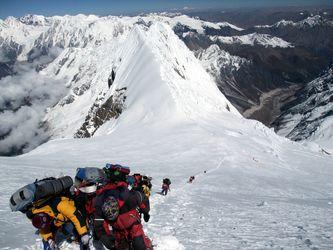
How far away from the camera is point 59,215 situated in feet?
27.8

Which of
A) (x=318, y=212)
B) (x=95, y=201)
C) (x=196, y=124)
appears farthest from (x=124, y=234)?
(x=196, y=124)

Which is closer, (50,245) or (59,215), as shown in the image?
(59,215)

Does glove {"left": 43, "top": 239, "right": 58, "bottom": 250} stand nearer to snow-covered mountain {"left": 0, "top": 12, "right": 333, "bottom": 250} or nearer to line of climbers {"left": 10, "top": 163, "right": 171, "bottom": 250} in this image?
line of climbers {"left": 10, "top": 163, "right": 171, "bottom": 250}

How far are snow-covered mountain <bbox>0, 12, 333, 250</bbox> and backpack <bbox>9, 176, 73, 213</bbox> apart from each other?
2.66 ft

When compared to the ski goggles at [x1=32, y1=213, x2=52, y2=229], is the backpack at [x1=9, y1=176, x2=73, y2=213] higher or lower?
higher

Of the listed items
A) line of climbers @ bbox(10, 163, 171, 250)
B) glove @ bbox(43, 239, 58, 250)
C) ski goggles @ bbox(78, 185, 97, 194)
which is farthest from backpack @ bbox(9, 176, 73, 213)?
glove @ bbox(43, 239, 58, 250)

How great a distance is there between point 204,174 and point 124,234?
25652 millimetres

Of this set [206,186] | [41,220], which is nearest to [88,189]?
[41,220]

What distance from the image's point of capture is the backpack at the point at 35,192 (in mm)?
7822

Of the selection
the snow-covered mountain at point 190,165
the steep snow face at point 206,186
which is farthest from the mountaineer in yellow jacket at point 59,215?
the steep snow face at point 206,186

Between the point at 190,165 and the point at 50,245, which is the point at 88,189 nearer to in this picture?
the point at 50,245

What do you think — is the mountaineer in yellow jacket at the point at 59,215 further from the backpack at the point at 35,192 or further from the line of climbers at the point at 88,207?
the backpack at the point at 35,192

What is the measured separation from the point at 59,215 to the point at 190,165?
1231 inches

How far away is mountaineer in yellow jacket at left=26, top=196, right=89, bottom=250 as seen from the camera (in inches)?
324
